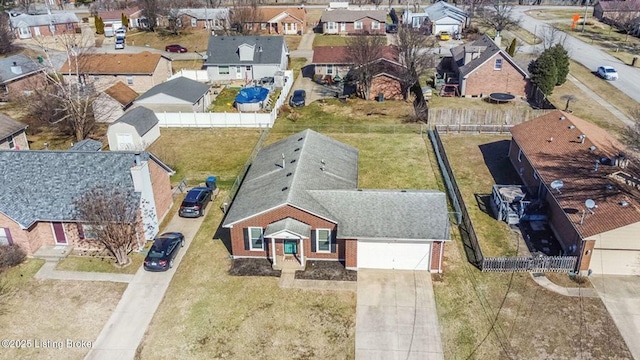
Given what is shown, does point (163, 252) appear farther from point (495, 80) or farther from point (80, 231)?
point (495, 80)

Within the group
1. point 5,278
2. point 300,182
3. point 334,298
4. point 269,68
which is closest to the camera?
point 334,298

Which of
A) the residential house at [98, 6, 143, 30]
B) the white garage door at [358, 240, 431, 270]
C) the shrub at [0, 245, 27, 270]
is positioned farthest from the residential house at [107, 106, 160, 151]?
the residential house at [98, 6, 143, 30]

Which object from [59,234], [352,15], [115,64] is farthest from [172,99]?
[352,15]

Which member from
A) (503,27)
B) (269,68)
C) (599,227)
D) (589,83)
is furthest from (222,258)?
(503,27)

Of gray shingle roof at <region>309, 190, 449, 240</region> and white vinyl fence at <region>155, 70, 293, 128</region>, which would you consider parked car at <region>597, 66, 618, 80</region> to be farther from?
gray shingle roof at <region>309, 190, 449, 240</region>

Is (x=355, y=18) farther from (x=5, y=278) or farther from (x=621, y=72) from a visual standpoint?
(x=5, y=278)

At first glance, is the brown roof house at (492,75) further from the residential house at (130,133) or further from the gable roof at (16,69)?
the gable roof at (16,69)

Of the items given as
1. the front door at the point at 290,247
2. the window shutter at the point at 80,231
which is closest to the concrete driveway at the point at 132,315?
the window shutter at the point at 80,231
